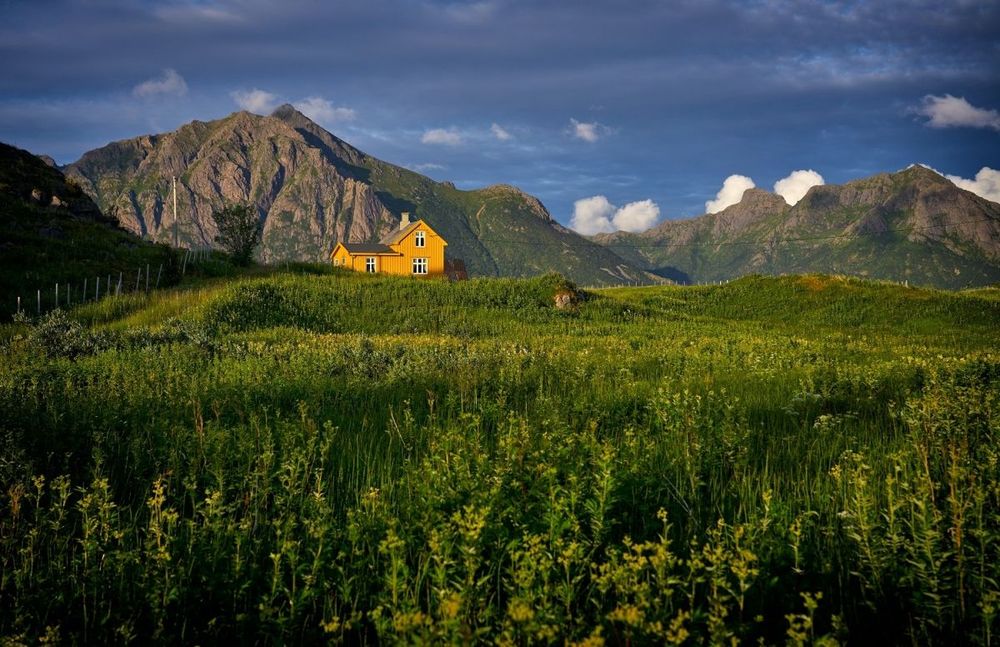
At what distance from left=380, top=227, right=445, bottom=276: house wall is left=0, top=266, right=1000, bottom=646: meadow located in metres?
60.4

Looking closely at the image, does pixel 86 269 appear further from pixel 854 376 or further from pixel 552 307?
pixel 854 376

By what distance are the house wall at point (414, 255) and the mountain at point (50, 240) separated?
2970 centimetres

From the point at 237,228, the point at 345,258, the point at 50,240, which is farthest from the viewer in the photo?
the point at 345,258

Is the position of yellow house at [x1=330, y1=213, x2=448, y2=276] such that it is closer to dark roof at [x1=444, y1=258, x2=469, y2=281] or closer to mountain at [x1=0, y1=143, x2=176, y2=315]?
dark roof at [x1=444, y1=258, x2=469, y2=281]

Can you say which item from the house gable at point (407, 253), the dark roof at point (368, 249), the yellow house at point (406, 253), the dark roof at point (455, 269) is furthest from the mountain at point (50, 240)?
the dark roof at point (455, 269)

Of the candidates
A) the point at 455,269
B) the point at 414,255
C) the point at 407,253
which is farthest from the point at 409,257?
the point at 455,269

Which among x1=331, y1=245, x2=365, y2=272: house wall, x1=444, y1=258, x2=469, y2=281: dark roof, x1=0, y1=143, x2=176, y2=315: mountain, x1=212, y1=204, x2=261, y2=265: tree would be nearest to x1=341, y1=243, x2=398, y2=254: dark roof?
x1=331, y1=245, x2=365, y2=272: house wall

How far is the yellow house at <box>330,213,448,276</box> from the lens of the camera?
75438 mm

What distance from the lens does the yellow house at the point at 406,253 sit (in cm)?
7544

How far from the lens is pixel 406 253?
7544 cm

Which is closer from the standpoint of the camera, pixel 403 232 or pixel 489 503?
pixel 489 503

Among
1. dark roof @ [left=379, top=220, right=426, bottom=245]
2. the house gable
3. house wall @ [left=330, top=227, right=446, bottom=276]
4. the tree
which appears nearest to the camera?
the tree

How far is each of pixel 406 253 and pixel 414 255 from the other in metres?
1.00

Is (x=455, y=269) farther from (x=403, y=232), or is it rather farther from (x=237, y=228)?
(x=237, y=228)
